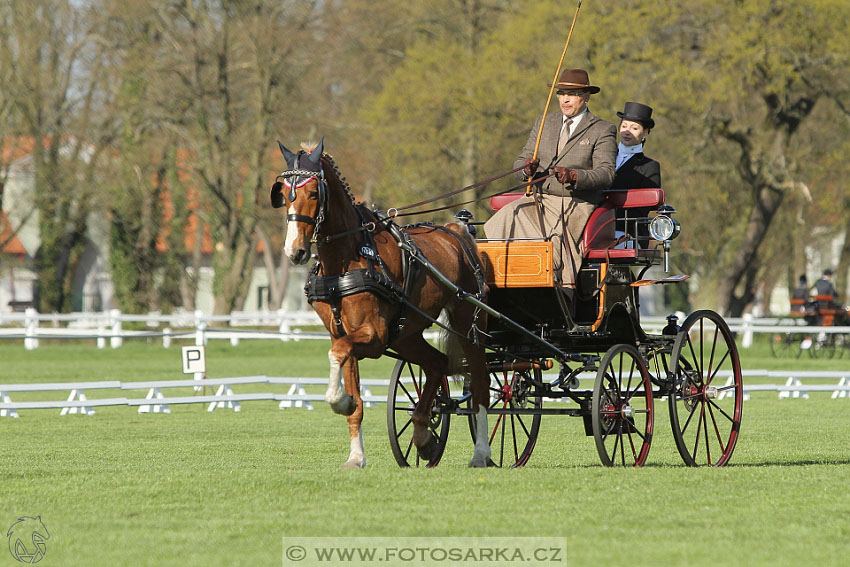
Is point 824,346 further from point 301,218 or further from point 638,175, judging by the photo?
point 301,218

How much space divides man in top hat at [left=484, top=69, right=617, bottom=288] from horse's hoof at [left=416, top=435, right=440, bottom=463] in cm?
153

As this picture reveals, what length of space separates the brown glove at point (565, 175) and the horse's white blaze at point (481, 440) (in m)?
1.82

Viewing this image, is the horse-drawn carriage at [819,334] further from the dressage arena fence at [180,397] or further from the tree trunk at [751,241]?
the dressage arena fence at [180,397]

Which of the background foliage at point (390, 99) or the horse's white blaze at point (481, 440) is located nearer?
the horse's white blaze at point (481, 440)

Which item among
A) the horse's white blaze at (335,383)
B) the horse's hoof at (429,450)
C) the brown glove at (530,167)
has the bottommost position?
the horse's hoof at (429,450)

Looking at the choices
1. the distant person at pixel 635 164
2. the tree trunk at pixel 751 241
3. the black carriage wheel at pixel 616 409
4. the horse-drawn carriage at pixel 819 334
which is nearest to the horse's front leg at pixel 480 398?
the black carriage wheel at pixel 616 409

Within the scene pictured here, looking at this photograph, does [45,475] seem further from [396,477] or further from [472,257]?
[472,257]

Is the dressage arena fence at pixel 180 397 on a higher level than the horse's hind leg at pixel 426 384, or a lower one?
lower

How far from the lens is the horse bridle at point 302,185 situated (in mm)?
8875

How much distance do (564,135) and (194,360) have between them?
9.31 meters

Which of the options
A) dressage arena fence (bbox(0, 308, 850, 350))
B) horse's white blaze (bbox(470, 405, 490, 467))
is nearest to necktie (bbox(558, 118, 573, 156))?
horse's white blaze (bbox(470, 405, 490, 467))

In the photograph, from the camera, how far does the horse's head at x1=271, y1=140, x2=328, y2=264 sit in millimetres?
8789

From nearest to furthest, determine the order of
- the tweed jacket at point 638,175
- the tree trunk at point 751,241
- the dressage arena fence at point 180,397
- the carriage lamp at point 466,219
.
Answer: the carriage lamp at point 466,219
the tweed jacket at point 638,175
the dressage arena fence at point 180,397
the tree trunk at point 751,241

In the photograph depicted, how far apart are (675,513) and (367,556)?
6.74 ft
